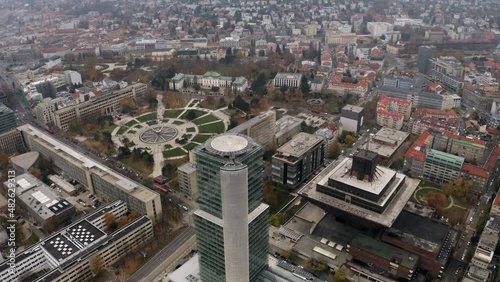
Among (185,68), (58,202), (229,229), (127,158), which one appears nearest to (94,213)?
(58,202)

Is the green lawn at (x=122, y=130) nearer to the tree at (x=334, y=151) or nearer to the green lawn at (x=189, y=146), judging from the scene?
the green lawn at (x=189, y=146)

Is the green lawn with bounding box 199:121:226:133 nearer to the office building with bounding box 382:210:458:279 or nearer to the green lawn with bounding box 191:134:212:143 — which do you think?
the green lawn with bounding box 191:134:212:143

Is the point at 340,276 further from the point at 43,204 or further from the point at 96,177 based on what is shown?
the point at 43,204

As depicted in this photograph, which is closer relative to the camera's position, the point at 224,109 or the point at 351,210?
the point at 351,210

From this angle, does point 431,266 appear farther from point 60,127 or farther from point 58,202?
point 60,127

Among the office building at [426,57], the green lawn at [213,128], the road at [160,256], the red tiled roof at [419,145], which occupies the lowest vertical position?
the road at [160,256]

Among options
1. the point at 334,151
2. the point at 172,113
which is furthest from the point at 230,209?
the point at 172,113

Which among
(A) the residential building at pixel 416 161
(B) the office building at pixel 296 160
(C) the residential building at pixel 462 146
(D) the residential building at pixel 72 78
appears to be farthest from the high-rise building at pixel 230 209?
(D) the residential building at pixel 72 78

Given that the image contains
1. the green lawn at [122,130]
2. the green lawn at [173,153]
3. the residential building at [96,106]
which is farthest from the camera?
the residential building at [96,106]
